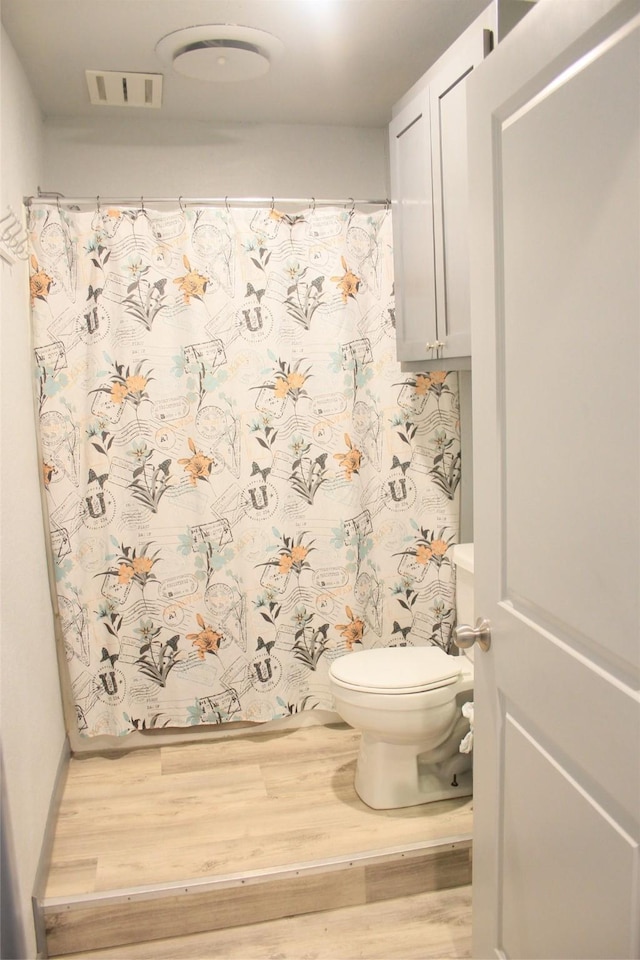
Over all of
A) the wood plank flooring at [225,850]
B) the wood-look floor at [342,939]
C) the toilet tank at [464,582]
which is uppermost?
the toilet tank at [464,582]

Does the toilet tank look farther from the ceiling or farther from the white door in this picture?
the ceiling

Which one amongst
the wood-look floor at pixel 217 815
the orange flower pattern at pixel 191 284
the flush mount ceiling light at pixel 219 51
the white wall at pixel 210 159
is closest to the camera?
the wood-look floor at pixel 217 815

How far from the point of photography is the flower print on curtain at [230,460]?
2564 mm

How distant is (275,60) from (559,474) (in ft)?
6.05

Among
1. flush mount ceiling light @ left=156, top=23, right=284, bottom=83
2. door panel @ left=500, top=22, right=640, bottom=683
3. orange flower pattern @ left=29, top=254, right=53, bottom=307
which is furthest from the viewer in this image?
orange flower pattern @ left=29, top=254, right=53, bottom=307

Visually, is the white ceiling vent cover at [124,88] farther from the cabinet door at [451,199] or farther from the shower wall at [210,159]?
the cabinet door at [451,199]

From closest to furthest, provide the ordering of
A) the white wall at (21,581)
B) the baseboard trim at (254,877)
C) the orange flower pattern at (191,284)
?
1. the white wall at (21,581)
2. the baseboard trim at (254,877)
3. the orange flower pattern at (191,284)

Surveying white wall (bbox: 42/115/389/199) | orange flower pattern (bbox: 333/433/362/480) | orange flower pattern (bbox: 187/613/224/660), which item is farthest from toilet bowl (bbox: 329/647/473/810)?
white wall (bbox: 42/115/389/199)

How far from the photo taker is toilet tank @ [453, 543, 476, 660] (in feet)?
8.19

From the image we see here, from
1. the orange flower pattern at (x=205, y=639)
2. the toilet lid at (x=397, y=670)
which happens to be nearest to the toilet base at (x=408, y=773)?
the toilet lid at (x=397, y=670)

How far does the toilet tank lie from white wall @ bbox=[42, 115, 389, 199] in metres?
1.48

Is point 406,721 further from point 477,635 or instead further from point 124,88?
point 124,88

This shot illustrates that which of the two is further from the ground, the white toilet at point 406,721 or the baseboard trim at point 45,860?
the white toilet at point 406,721

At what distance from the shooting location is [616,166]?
102 centimetres
